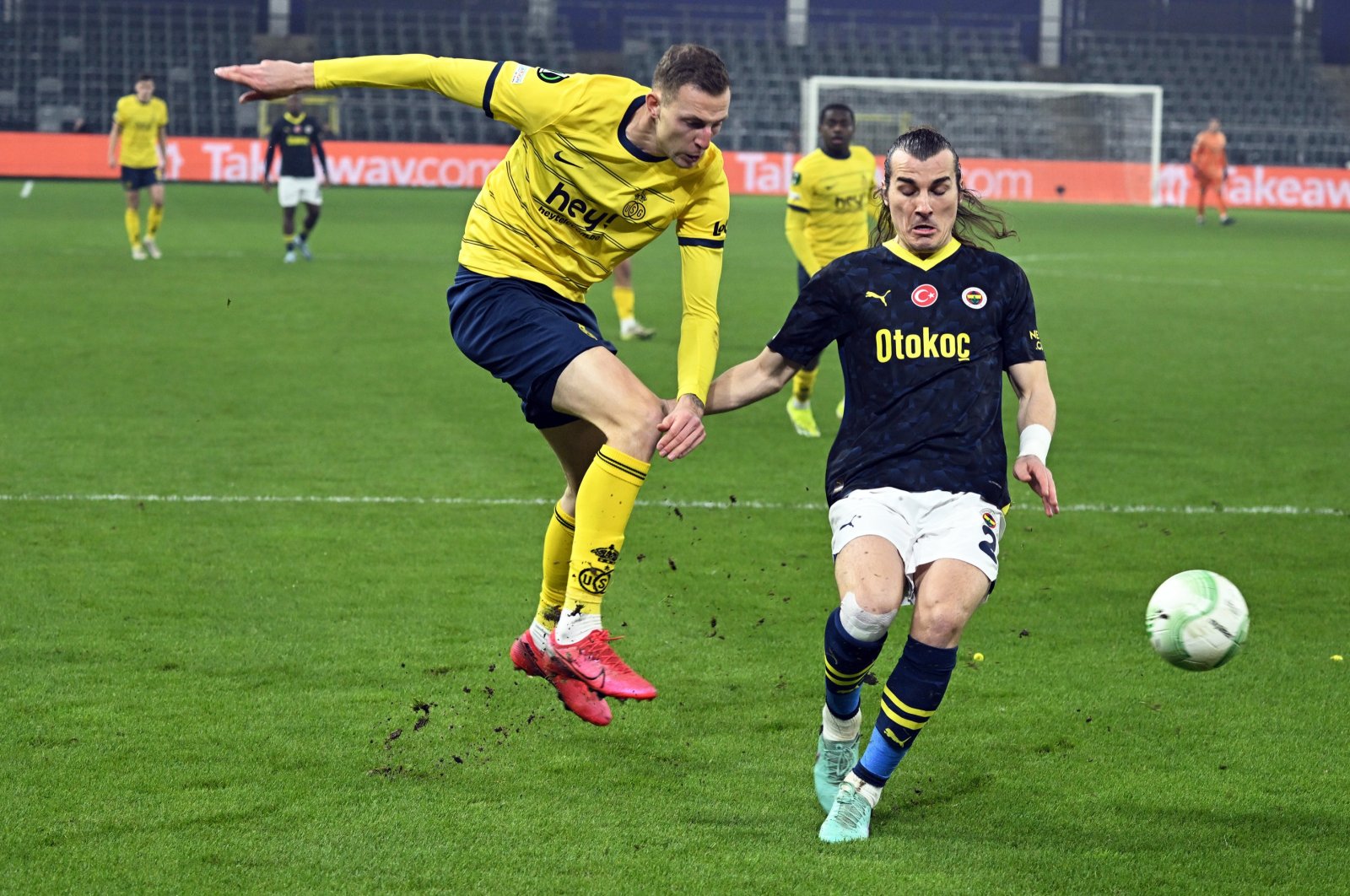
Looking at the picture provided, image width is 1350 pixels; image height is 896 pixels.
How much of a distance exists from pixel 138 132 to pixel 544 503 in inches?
541

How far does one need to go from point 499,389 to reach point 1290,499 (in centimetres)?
584

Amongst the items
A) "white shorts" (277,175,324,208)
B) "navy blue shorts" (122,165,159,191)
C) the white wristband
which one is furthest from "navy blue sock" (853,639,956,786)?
"navy blue shorts" (122,165,159,191)

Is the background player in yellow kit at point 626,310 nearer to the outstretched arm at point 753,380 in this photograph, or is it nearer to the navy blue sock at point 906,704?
the outstretched arm at point 753,380

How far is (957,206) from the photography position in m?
4.39

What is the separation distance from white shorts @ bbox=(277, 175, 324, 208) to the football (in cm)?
1734

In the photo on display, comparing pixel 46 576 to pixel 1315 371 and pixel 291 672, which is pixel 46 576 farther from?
pixel 1315 371

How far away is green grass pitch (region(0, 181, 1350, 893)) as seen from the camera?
13.1 feet

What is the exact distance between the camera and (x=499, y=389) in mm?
12023

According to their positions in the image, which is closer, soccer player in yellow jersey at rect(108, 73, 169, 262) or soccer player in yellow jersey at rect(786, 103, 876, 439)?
soccer player in yellow jersey at rect(786, 103, 876, 439)

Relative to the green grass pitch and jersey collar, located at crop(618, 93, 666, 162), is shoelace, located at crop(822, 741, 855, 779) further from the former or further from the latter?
jersey collar, located at crop(618, 93, 666, 162)

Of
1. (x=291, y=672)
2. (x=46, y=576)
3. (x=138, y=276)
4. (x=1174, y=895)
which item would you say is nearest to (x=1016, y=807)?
(x=1174, y=895)

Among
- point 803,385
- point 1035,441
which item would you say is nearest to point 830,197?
point 803,385

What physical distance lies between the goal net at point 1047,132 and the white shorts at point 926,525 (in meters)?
35.3

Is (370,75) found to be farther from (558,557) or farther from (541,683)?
(541,683)
